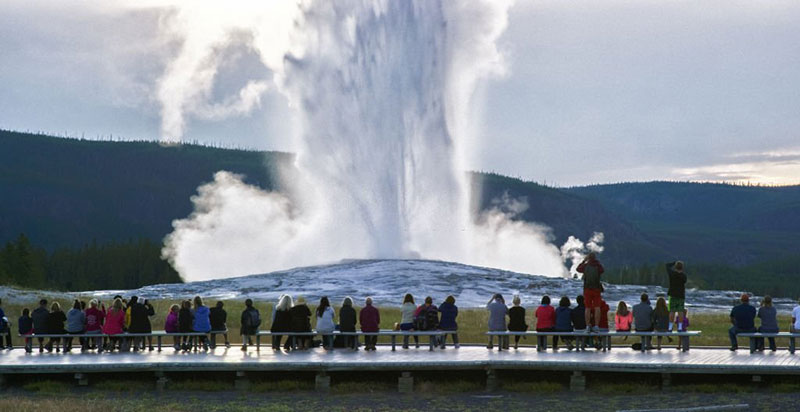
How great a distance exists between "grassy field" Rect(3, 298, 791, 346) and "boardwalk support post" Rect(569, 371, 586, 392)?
813cm

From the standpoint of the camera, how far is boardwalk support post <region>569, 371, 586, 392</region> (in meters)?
20.8

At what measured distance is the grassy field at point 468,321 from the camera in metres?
30.5

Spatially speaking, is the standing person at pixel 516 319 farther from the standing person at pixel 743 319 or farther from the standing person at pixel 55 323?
the standing person at pixel 55 323

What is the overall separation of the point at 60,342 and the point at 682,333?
46.0 ft

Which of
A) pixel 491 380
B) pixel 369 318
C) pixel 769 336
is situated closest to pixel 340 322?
pixel 369 318

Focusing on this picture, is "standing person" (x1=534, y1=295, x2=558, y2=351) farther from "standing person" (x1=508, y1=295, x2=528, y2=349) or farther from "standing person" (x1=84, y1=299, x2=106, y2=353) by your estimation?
"standing person" (x1=84, y1=299, x2=106, y2=353)

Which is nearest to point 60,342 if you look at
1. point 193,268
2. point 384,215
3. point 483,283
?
point 483,283

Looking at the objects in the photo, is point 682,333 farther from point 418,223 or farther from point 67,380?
point 418,223

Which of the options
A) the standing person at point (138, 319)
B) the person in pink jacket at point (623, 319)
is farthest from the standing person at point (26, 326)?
the person in pink jacket at point (623, 319)

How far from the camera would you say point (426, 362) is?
2097 cm

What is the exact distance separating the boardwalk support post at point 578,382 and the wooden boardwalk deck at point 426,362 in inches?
7.3

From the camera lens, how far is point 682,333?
23000 millimetres

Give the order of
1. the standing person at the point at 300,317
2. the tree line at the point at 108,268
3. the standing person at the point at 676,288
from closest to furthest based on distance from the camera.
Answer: the standing person at the point at 676,288 < the standing person at the point at 300,317 < the tree line at the point at 108,268

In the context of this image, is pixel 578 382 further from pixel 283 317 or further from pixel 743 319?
pixel 283 317
